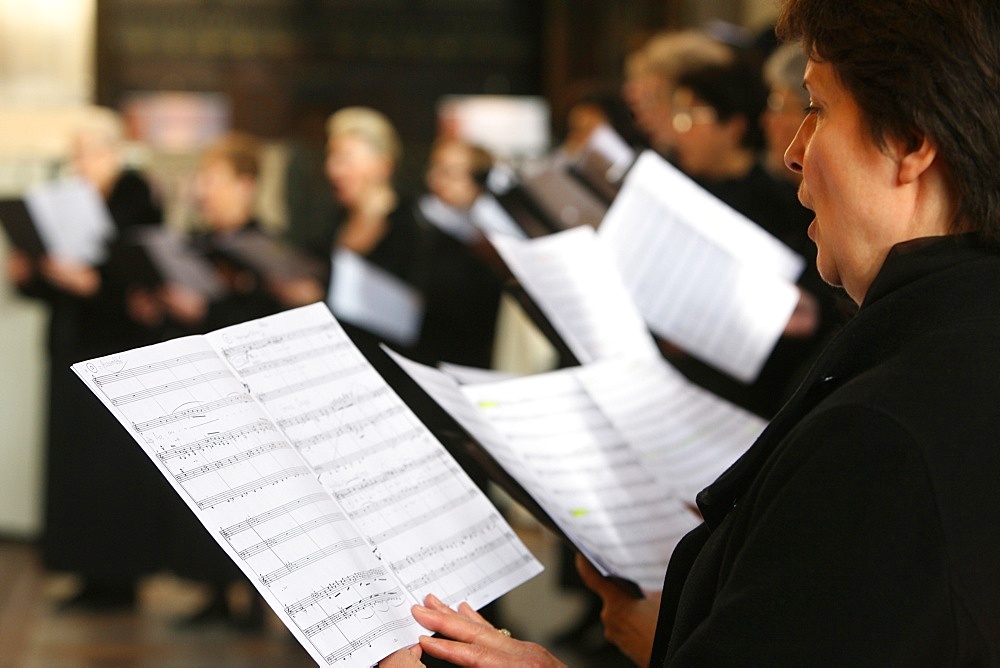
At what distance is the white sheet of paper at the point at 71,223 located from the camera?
4488mm

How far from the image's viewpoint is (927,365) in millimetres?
871

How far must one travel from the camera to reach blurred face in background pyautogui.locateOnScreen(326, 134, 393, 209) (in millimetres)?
4414

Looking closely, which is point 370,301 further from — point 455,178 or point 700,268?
point 700,268

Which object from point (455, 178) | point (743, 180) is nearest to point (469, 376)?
point (743, 180)

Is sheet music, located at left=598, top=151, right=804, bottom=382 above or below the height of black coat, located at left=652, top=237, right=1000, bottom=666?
below

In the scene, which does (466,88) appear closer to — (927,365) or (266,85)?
(266,85)

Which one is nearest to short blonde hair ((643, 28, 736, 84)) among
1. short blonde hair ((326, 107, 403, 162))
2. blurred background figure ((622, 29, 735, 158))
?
blurred background figure ((622, 29, 735, 158))

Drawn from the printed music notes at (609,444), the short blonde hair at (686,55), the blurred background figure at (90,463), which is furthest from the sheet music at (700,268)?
the blurred background figure at (90,463)

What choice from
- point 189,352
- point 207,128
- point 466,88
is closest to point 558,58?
point 466,88

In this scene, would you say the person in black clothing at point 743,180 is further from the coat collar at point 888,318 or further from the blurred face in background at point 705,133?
the coat collar at point 888,318

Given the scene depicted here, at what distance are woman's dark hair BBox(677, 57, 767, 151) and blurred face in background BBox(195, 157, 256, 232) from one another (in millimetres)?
2062

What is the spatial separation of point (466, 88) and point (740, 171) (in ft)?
23.5

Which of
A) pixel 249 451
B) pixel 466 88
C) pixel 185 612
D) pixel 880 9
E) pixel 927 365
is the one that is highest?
pixel 880 9

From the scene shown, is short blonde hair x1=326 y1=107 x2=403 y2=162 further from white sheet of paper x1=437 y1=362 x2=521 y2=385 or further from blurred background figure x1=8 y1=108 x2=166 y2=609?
white sheet of paper x1=437 y1=362 x2=521 y2=385
